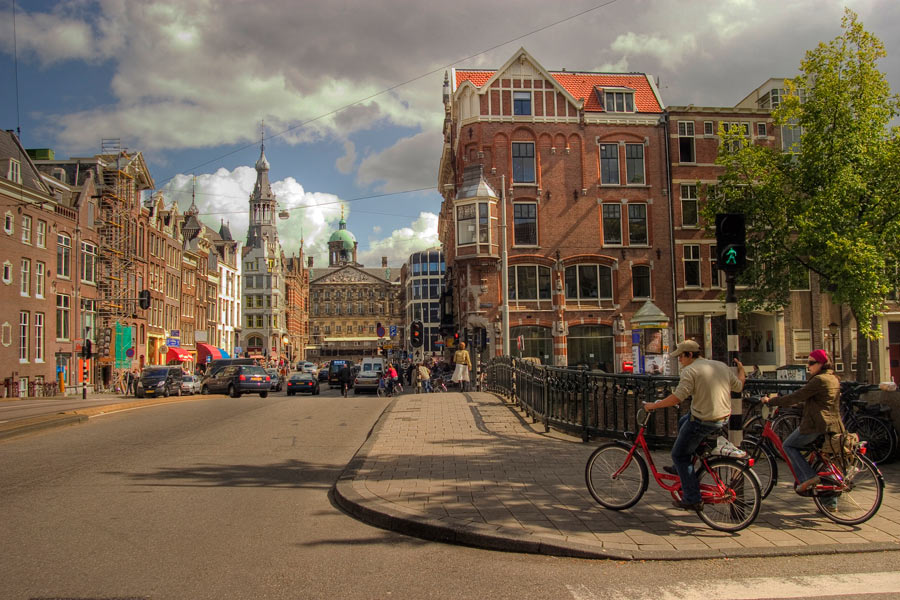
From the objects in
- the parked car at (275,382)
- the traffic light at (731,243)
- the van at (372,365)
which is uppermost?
the traffic light at (731,243)

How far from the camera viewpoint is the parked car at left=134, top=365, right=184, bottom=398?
36.3 m

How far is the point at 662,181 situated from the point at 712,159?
2.85 m

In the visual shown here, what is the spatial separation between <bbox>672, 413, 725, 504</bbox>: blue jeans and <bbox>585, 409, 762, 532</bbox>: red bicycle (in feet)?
0.26

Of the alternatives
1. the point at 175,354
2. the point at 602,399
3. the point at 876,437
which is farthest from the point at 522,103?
the point at 175,354

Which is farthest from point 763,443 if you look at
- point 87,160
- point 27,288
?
point 87,160

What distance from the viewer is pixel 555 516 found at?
6.94 m

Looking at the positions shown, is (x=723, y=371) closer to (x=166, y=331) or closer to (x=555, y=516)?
(x=555, y=516)

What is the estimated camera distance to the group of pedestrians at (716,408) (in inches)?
263

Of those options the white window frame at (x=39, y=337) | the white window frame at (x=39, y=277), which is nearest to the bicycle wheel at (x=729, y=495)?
the white window frame at (x=39, y=337)

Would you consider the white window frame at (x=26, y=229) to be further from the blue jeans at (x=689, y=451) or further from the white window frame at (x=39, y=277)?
the blue jeans at (x=689, y=451)

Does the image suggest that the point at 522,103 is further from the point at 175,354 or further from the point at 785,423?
the point at 175,354

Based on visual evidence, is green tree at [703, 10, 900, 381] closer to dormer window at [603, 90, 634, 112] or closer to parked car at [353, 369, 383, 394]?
dormer window at [603, 90, 634, 112]

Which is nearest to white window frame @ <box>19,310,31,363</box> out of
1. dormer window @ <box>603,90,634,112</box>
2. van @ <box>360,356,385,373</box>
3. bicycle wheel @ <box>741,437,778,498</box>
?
van @ <box>360,356,385,373</box>

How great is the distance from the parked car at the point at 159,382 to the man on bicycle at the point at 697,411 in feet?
111
